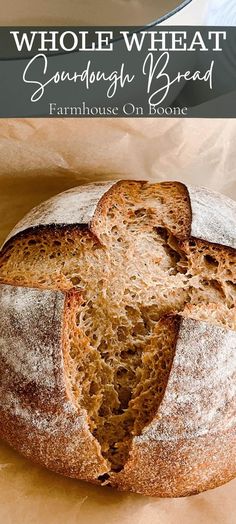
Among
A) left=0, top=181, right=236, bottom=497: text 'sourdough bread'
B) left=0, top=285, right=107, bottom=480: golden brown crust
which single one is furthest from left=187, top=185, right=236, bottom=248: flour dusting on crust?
left=0, top=285, right=107, bottom=480: golden brown crust

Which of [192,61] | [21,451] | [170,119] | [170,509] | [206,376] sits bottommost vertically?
[170,509]

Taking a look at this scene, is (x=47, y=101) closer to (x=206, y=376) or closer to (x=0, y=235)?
(x=0, y=235)

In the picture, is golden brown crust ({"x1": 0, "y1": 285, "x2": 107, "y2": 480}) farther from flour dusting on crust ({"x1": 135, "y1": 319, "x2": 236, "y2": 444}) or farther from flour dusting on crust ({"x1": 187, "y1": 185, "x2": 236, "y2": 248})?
flour dusting on crust ({"x1": 187, "y1": 185, "x2": 236, "y2": 248})

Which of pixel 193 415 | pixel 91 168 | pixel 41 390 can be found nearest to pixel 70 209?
pixel 91 168

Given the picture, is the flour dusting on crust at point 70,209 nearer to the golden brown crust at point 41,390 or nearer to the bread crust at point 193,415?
the golden brown crust at point 41,390

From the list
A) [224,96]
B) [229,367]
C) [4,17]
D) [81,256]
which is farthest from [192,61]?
[229,367]

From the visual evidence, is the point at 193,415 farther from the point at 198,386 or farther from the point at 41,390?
the point at 41,390

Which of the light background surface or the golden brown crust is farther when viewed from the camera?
the light background surface
